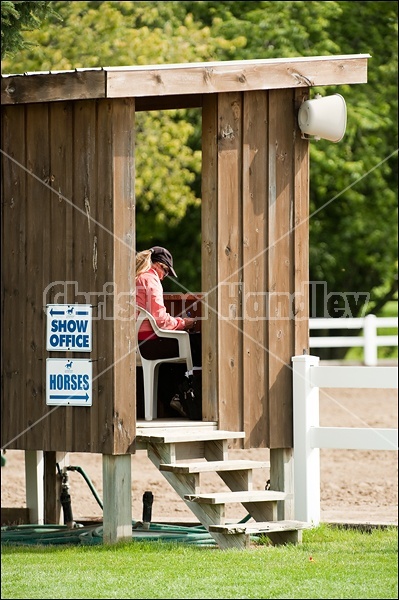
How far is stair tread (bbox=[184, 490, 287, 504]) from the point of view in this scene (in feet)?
28.6

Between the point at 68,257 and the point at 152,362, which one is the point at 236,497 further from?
the point at 68,257

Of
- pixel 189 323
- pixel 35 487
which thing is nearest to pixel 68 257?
pixel 189 323

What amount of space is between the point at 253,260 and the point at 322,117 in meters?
1.18

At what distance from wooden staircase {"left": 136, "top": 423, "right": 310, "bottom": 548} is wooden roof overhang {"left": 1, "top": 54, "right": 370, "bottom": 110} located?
246 cm

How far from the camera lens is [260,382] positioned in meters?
9.59

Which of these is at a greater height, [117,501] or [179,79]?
[179,79]

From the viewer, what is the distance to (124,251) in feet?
29.6

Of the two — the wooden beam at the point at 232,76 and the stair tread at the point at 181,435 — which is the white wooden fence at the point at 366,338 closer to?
the wooden beam at the point at 232,76

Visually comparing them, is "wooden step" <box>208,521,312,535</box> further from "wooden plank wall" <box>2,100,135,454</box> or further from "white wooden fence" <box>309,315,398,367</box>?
"white wooden fence" <box>309,315,398,367</box>

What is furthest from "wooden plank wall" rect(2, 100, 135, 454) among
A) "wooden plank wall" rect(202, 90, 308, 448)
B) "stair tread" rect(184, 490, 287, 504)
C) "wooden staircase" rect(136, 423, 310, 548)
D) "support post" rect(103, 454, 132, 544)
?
"wooden plank wall" rect(202, 90, 308, 448)

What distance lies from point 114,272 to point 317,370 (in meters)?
1.71

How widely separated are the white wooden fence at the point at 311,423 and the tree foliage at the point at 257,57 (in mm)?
12458

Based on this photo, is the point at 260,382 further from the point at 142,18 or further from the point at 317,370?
the point at 142,18

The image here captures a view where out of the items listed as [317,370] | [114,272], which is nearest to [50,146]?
[114,272]
